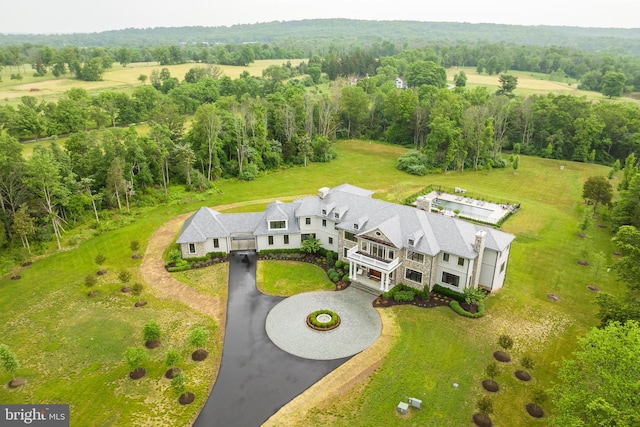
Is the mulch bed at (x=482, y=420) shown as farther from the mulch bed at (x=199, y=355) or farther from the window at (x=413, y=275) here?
the mulch bed at (x=199, y=355)

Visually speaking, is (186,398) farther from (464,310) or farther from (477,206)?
(477,206)

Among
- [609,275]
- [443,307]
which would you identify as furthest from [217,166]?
[609,275]

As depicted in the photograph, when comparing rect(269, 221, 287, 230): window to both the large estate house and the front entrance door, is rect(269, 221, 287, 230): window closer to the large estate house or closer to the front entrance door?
the large estate house

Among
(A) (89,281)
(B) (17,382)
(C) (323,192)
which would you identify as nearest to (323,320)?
(C) (323,192)

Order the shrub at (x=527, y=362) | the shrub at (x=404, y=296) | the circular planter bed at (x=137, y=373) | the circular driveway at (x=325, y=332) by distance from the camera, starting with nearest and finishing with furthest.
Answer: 1. the shrub at (x=527, y=362)
2. the circular planter bed at (x=137, y=373)
3. the circular driveway at (x=325, y=332)
4. the shrub at (x=404, y=296)

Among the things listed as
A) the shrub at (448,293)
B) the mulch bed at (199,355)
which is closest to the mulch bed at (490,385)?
the shrub at (448,293)
